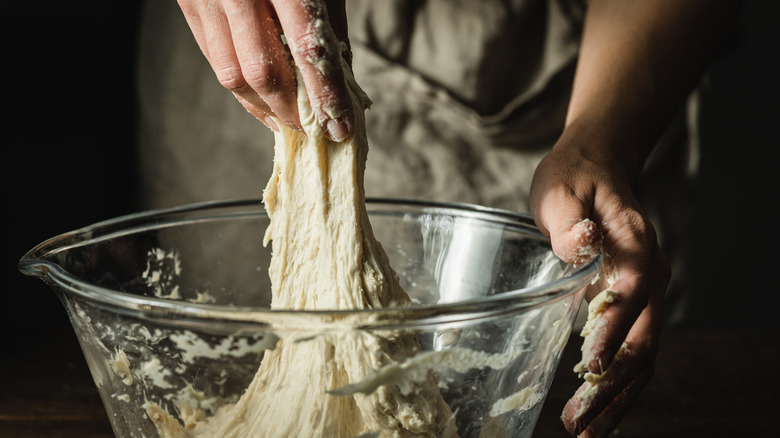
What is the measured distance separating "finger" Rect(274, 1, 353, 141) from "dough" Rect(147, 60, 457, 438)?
0.04 m

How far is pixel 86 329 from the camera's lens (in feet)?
1.70

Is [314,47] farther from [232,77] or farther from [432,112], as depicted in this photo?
[432,112]

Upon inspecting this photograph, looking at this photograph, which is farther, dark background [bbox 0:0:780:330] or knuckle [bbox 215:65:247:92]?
dark background [bbox 0:0:780:330]

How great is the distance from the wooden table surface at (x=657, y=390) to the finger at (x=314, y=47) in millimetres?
440

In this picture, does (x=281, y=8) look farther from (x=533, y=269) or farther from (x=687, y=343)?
(x=687, y=343)

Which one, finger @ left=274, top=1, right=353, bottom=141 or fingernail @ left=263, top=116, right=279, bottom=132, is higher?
finger @ left=274, top=1, right=353, bottom=141

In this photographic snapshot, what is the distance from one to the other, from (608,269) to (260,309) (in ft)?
1.13

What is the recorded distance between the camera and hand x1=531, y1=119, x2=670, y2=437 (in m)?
0.57

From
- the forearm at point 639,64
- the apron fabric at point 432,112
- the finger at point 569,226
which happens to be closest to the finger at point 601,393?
the finger at point 569,226

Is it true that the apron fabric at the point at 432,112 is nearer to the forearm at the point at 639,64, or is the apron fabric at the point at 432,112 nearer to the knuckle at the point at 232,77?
the forearm at the point at 639,64

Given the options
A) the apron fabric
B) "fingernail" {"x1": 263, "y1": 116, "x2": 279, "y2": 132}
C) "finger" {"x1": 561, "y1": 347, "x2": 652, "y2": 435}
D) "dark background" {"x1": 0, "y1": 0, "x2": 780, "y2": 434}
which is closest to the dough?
"fingernail" {"x1": 263, "y1": 116, "x2": 279, "y2": 132}

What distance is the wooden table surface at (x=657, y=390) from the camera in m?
0.76

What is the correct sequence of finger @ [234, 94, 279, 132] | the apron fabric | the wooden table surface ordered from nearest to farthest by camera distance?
finger @ [234, 94, 279, 132] < the wooden table surface < the apron fabric

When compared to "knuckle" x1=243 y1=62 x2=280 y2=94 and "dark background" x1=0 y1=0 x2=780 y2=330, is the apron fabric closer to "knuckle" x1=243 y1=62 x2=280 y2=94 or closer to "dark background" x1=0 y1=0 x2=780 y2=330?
"dark background" x1=0 y1=0 x2=780 y2=330
